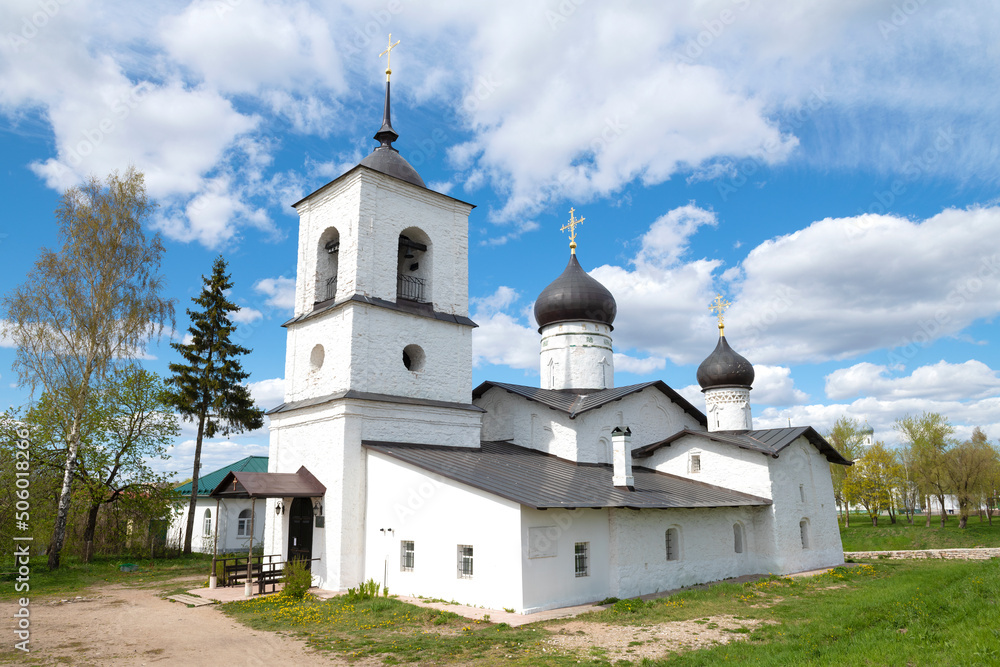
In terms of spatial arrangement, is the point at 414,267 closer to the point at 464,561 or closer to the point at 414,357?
the point at 414,357

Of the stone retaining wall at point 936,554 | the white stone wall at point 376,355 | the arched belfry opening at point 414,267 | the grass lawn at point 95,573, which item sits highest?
the arched belfry opening at point 414,267

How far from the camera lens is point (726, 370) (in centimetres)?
2261

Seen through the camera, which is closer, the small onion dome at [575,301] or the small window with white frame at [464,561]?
the small window with white frame at [464,561]

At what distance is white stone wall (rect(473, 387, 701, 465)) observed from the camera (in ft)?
62.0

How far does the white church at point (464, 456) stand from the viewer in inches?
509

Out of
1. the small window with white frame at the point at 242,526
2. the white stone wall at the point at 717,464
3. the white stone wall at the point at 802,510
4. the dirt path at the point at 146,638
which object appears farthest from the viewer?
the small window with white frame at the point at 242,526

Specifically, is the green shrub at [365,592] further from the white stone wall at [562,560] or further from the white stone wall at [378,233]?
the white stone wall at [378,233]

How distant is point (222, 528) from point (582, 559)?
20.6 m

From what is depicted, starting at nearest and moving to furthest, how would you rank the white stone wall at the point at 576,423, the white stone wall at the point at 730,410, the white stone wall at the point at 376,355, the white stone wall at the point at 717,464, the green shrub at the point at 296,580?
1. the green shrub at the point at 296,580
2. the white stone wall at the point at 376,355
3. the white stone wall at the point at 717,464
4. the white stone wall at the point at 576,423
5. the white stone wall at the point at 730,410

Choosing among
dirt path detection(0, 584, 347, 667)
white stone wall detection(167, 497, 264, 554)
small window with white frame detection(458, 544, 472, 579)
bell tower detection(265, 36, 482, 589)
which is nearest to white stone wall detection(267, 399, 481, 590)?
bell tower detection(265, 36, 482, 589)

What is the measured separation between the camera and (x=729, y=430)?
73.7 feet

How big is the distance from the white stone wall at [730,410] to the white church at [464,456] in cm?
8

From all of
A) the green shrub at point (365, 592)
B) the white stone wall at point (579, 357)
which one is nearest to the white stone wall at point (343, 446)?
the green shrub at point (365, 592)

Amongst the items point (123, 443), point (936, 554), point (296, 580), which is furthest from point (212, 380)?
point (936, 554)
